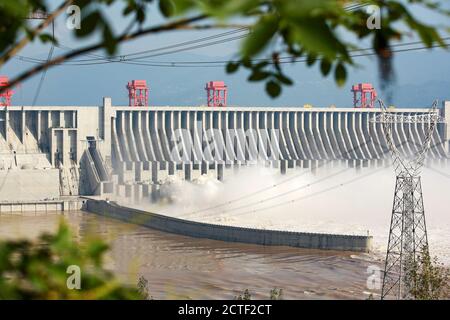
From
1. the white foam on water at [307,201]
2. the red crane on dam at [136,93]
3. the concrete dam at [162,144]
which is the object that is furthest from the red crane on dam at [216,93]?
the white foam on water at [307,201]

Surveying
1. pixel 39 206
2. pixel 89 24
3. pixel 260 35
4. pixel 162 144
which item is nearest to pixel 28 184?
pixel 39 206

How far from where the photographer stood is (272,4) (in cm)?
138

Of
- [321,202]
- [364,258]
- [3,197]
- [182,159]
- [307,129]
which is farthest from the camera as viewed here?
A: [307,129]

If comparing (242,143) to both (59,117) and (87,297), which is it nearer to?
(59,117)

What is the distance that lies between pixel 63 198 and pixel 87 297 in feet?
144

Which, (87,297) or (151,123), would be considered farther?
(151,123)

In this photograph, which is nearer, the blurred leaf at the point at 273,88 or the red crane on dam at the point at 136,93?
the blurred leaf at the point at 273,88

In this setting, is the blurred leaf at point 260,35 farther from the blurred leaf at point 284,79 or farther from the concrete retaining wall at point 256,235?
the concrete retaining wall at point 256,235

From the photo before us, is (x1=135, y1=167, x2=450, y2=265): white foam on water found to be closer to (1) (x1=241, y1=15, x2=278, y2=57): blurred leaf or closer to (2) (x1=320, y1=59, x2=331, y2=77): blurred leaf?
(2) (x1=320, y1=59, x2=331, y2=77): blurred leaf

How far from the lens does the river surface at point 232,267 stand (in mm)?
23500

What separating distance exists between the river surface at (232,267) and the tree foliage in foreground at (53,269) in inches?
725

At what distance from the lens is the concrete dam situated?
45844mm
